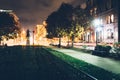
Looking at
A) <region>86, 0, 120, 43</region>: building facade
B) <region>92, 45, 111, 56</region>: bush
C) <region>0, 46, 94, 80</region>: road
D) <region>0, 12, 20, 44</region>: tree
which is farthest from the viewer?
<region>0, 12, 20, 44</region>: tree

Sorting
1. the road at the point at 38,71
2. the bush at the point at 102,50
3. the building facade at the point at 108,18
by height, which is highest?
the building facade at the point at 108,18

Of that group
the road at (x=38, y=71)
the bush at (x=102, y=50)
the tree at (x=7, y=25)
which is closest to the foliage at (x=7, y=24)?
the tree at (x=7, y=25)

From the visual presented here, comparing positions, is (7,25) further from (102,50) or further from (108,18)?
(102,50)

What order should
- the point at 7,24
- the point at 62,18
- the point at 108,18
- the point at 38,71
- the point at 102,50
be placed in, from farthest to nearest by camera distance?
the point at 7,24
the point at 62,18
the point at 108,18
the point at 102,50
the point at 38,71

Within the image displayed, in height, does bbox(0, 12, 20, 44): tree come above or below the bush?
above

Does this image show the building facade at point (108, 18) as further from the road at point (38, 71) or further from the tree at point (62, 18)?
the road at point (38, 71)

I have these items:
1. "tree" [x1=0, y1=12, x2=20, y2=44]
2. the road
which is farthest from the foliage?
the road

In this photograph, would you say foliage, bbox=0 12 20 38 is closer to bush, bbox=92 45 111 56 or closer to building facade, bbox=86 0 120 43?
building facade, bbox=86 0 120 43

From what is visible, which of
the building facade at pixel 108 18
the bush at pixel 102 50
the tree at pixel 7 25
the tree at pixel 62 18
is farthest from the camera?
the tree at pixel 7 25

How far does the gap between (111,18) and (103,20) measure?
4790 millimetres

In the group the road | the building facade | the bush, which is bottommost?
the road

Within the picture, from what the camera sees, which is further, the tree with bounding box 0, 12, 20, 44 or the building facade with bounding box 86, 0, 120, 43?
the tree with bounding box 0, 12, 20, 44

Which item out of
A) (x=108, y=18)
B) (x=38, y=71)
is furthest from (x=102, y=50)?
(x=108, y=18)

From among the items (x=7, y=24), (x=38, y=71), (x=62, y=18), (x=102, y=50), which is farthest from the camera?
(x=7, y=24)
